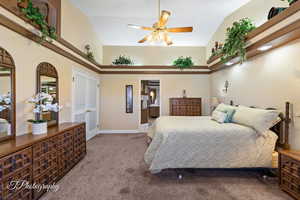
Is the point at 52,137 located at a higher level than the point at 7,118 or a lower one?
lower

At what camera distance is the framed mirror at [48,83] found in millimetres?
2494

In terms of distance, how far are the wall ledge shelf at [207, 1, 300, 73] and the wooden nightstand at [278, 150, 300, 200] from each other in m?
1.74

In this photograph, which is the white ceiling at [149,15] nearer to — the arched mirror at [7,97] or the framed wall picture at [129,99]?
the framed wall picture at [129,99]

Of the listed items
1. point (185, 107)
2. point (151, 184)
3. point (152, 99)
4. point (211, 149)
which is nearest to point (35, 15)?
point (151, 184)

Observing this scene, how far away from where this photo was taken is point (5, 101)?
6.14 ft

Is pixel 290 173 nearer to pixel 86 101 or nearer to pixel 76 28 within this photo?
pixel 86 101

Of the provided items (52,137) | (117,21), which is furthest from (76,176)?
(117,21)

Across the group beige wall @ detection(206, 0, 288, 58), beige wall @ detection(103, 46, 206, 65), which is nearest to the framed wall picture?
beige wall @ detection(103, 46, 206, 65)

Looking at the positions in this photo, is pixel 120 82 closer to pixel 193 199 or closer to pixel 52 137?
pixel 52 137

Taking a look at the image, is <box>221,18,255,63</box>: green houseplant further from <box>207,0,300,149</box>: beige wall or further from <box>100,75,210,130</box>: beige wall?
<box>100,75,210,130</box>: beige wall

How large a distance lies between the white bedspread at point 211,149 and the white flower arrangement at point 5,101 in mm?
2109

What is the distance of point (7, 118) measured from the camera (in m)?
1.91

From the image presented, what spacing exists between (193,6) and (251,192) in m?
4.12

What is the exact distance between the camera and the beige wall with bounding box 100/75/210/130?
556cm
